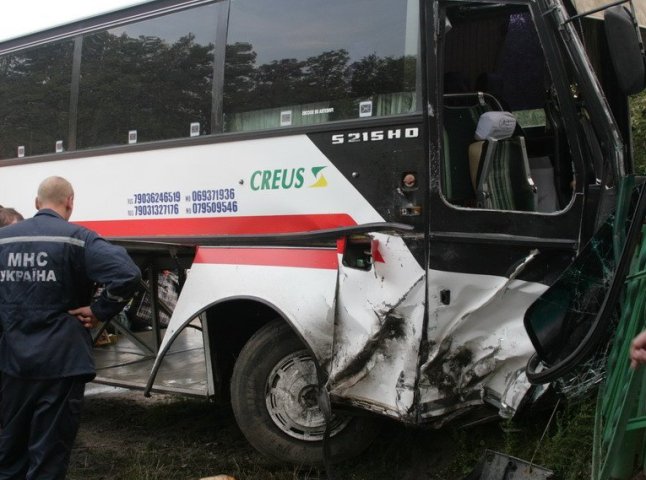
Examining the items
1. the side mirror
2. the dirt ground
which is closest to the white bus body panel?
the dirt ground

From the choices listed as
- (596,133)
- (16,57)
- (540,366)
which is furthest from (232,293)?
(16,57)

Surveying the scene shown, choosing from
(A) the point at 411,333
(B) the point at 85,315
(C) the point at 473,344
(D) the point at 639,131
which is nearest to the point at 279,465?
(A) the point at 411,333

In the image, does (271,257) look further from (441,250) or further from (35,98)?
(35,98)

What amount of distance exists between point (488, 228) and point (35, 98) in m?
4.28

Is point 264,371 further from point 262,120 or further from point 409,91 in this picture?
point 409,91

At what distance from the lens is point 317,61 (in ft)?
15.6

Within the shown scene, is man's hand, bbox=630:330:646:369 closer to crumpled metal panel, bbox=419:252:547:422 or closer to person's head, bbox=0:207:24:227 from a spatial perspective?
crumpled metal panel, bbox=419:252:547:422

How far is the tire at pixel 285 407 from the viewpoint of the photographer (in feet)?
15.5

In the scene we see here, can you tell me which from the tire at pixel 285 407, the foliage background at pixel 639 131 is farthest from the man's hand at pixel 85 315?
the foliage background at pixel 639 131

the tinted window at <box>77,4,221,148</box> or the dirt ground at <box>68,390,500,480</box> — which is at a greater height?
the tinted window at <box>77,4,221,148</box>

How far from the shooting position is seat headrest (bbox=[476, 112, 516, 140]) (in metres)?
4.28

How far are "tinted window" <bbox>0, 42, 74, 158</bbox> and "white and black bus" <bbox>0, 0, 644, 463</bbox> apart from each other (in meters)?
0.45

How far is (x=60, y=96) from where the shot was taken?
6344 millimetres

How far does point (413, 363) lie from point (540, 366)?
708 millimetres
